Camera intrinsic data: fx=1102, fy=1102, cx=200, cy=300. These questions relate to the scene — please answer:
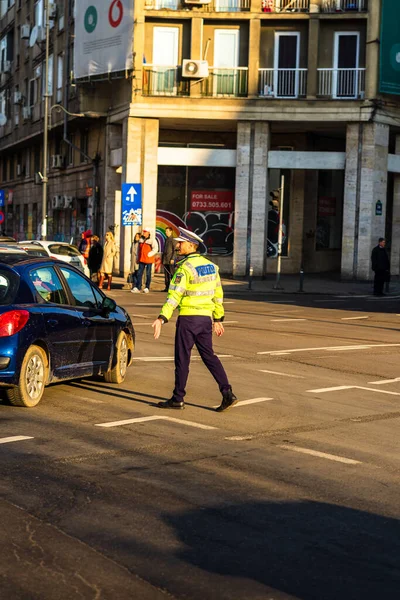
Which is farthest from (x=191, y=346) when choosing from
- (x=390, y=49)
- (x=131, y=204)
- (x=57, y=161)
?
(x=57, y=161)

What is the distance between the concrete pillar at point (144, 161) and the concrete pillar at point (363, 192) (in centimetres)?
682

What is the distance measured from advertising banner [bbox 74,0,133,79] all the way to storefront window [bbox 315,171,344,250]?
352 inches

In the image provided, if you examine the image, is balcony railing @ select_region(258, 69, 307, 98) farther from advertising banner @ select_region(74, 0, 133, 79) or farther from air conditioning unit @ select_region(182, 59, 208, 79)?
advertising banner @ select_region(74, 0, 133, 79)

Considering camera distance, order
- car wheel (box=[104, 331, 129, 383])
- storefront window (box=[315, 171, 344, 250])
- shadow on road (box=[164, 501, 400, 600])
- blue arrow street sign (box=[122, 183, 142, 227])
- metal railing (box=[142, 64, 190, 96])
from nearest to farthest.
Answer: shadow on road (box=[164, 501, 400, 600])
car wheel (box=[104, 331, 129, 383])
blue arrow street sign (box=[122, 183, 142, 227])
metal railing (box=[142, 64, 190, 96])
storefront window (box=[315, 171, 344, 250])

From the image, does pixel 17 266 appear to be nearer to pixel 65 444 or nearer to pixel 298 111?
pixel 65 444

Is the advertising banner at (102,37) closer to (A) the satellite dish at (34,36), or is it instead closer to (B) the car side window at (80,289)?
(A) the satellite dish at (34,36)

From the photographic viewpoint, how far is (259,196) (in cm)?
3875

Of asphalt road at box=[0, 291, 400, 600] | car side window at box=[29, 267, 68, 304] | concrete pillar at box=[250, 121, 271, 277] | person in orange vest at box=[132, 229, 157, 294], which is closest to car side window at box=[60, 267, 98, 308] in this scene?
car side window at box=[29, 267, 68, 304]

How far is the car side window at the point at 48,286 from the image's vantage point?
11.0 m

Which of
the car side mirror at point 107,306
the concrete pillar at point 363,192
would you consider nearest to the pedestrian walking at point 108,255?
the concrete pillar at point 363,192

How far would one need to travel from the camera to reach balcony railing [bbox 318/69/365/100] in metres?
38.5

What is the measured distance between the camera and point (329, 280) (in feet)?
A: 131

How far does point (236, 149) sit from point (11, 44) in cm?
2964

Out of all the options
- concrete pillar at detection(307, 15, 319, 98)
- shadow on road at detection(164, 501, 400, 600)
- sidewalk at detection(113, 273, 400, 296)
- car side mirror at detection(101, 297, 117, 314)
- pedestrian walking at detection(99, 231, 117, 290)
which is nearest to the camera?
shadow on road at detection(164, 501, 400, 600)
